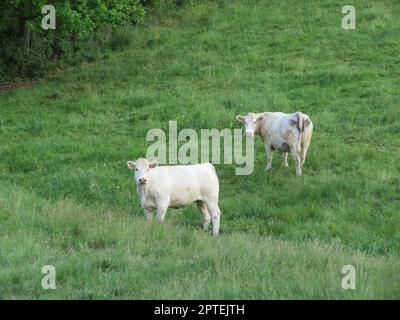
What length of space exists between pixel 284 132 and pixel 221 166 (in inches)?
77.8

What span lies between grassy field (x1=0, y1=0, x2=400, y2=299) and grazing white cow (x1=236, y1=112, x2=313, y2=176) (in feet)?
1.63

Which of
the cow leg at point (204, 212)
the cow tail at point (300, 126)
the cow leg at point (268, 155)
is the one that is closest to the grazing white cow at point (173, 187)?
the cow leg at point (204, 212)

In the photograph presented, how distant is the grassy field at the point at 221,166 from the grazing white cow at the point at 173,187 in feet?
1.40

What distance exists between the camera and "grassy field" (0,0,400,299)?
9211 millimetres

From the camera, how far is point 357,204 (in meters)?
14.8

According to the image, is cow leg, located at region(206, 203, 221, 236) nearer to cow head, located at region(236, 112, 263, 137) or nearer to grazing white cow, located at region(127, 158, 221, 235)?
grazing white cow, located at region(127, 158, 221, 235)

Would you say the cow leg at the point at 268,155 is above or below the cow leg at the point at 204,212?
above

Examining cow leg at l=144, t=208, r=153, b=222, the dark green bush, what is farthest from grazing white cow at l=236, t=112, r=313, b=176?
the dark green bush

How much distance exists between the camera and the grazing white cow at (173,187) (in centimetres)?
1351

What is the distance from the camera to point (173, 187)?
13.6 meters

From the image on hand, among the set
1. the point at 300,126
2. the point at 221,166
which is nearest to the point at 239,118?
the point at 221,166

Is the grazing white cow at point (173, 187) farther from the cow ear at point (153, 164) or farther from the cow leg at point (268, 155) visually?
the cow leg at point (268, 155)
